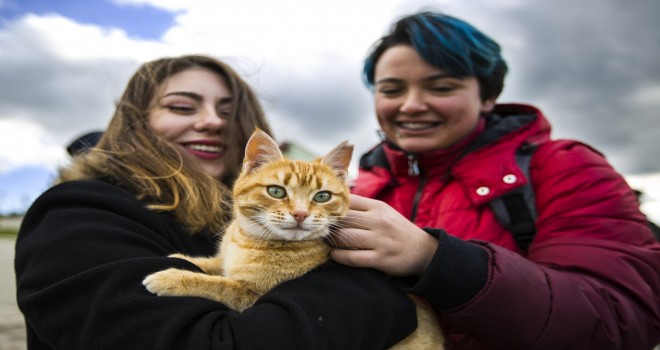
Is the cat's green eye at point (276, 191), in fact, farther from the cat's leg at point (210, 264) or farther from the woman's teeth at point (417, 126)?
the woman's teeth at point (417, 126)

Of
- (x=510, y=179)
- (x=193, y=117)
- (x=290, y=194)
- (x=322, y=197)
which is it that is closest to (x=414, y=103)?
(x=510, y=179)

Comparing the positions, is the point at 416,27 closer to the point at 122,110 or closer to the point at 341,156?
the point at 341,156

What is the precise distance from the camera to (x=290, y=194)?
228cm

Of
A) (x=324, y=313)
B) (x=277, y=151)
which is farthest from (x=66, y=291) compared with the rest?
(x=277, y=151)

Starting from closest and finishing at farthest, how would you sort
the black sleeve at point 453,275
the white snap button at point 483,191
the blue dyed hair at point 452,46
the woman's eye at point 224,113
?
1. the black sleeve at point 453,275
2. the white snap button at point 483,191
3. the blue dyed hair at point 452,46
4. the woman's eye at point 224,113

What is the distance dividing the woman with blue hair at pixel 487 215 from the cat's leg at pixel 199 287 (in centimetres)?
52

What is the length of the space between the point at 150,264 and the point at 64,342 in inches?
15.9

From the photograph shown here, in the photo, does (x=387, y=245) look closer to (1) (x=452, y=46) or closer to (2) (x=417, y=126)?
(2) (x=417, y=126)

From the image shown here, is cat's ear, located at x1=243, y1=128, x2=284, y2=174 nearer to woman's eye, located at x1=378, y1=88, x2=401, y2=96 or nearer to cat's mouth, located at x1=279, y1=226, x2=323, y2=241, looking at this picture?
cat's mouth, located at x1=279, y1=226, x2=323, y2=241

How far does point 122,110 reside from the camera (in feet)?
9.25

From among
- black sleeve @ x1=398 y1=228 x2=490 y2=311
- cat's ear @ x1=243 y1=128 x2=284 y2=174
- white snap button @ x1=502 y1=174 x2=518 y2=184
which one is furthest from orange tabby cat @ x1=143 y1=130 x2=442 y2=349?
white snap button @ x1=502 y1=174 x2=518 y2=184

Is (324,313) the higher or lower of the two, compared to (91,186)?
lower

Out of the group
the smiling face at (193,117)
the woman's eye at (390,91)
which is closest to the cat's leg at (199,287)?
the smiling face at (193,117)

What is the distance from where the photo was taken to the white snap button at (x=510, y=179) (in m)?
2.26
